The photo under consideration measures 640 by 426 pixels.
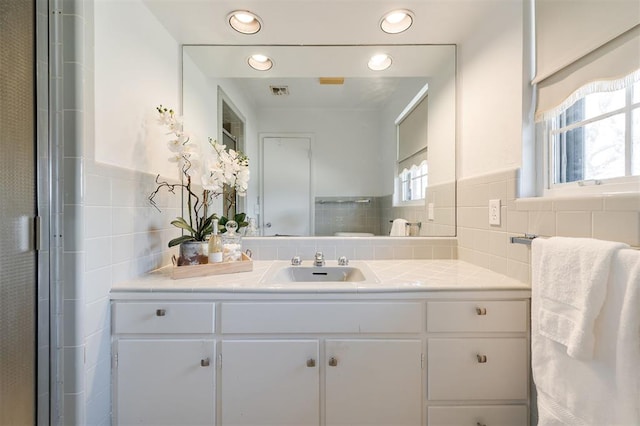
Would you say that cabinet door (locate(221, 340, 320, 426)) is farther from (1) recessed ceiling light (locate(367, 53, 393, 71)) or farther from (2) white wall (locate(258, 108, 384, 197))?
(1) recessed ceiling light (locate(367, 53, 393, 71))

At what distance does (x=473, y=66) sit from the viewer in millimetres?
1458

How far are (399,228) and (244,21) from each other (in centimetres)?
150

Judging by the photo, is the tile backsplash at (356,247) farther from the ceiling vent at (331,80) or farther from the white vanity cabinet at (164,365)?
the ceiling vent at (331,80)

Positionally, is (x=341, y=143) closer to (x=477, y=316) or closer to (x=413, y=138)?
(x=413, y=138)

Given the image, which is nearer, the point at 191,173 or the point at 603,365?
the point at 603,365

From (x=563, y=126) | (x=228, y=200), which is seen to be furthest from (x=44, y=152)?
(x=563, y=126)

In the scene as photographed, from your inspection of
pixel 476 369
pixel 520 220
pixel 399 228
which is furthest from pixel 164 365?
pixel 520 220

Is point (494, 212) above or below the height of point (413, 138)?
below

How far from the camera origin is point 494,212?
126 centimetres

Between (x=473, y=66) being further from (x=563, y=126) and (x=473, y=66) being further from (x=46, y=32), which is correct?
(x=46, y=32)

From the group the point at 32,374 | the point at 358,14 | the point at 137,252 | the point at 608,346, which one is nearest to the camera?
the point at 608,346

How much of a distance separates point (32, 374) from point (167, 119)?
1.08 m

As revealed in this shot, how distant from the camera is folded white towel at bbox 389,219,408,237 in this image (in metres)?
1.70

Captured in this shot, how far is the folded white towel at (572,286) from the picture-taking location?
2.31 ft
